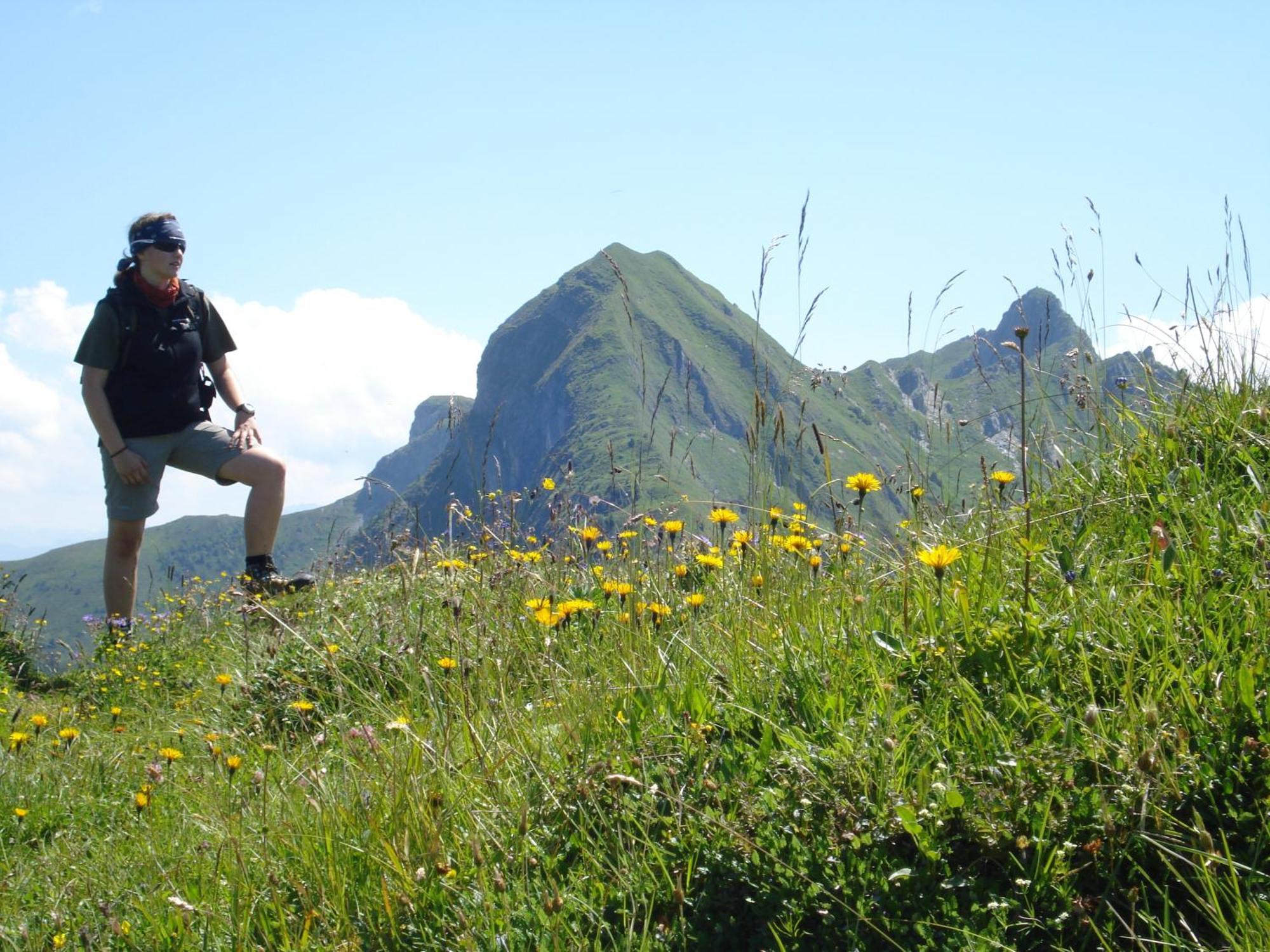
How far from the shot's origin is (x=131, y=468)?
6012mm

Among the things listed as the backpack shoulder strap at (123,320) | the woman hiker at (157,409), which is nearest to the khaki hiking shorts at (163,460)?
the woman hiker at (157,409)

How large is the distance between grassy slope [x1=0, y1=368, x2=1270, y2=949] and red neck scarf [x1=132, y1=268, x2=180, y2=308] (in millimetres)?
3561

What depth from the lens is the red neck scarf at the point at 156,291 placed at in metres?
6.12

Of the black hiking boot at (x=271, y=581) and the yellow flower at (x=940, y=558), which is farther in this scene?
the black hiking boot at (x=271, y=581)

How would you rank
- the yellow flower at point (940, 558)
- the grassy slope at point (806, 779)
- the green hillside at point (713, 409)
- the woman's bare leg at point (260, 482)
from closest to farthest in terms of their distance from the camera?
the grassy slope at point (806, 779) → the yellow flower at point (940, 558) → the green hillside at point (713, 409) → the woman's bare leg at point (260, 482)

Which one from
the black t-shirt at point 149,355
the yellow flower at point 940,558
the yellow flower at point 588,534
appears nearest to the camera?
the yellow flower at point 940,558

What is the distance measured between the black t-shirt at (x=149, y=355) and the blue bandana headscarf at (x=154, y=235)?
0.92 feet

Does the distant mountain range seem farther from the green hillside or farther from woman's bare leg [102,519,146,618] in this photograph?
woman's bare leg [102,519,146,618]

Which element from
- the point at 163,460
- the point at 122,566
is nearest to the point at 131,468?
the point at 163,460

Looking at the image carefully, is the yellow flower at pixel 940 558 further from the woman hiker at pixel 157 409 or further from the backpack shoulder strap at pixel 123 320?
the backpack shoulder strap at pixel 123 320

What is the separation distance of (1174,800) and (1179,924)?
0.23 metres

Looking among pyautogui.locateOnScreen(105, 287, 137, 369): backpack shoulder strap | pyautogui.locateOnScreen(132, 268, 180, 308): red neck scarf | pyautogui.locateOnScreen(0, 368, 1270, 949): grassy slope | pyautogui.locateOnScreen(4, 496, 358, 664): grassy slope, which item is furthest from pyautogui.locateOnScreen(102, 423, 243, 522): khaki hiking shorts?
pyautogui.locateOnScreen(4, 496, 358, 664): grassy slope

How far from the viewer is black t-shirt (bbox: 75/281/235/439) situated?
19.6ft

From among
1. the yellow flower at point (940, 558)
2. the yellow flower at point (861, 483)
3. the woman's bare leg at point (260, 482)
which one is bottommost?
the yellow flower at point (940, 558)
